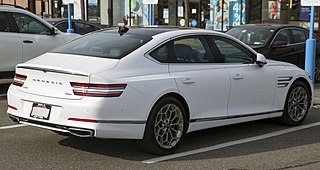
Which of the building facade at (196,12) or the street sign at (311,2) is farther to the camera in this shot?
the building facade at (196,12)

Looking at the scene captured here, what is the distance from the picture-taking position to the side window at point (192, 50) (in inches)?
244

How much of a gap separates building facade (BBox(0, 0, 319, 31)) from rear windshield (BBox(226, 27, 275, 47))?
1330cm

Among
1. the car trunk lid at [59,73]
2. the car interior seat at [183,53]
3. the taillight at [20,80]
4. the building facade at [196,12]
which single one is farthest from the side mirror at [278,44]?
the building facade at [196,12]

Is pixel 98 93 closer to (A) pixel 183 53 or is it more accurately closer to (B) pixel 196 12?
(A) pixel 183 53

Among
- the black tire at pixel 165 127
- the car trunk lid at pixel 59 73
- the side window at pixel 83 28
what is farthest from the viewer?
the side window at pixel 83 28

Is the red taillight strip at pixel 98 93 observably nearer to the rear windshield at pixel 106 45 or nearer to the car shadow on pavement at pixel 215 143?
the rear windshield at pixel 106 45

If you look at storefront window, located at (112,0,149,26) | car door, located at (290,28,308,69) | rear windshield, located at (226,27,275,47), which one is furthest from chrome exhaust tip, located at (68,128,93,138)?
storefront window, located at (112,0,149,26)

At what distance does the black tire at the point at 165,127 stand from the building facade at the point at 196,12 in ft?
63.6

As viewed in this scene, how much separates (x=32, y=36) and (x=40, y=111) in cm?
548

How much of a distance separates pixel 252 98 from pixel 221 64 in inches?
27.2

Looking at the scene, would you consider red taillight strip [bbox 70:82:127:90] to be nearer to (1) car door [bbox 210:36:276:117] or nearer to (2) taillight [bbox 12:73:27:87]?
(2) taillight [bbox 12:73:27:87]

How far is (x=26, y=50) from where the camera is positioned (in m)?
10.5

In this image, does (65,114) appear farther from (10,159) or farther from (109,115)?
(10,159)

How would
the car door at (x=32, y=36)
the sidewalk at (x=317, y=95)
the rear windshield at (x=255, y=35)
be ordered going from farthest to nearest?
the rear windshield at (x=255, y=35) → the car door at (x=32, y=36) → the sidewalk at (x=317, y=95)
